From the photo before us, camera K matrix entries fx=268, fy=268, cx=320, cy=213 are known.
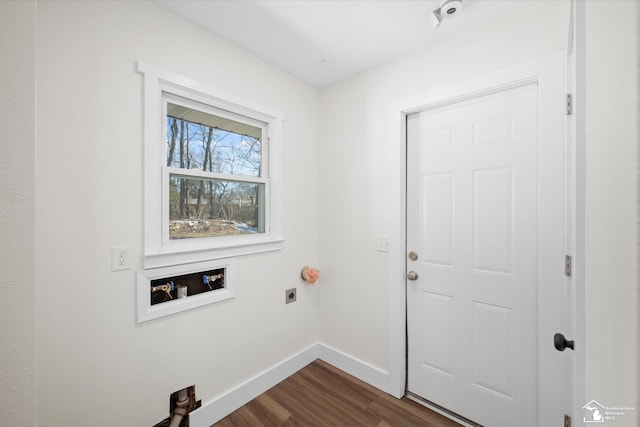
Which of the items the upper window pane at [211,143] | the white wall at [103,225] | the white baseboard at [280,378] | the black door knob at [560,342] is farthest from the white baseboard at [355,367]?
the upper window pane at [211,143]

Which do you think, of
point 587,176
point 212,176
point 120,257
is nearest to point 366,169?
point 212,176

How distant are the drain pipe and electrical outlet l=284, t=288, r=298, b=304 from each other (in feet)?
2.90

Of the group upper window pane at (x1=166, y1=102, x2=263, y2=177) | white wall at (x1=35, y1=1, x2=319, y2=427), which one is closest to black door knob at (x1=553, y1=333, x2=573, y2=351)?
white wall at (x1=35, y1=1, x2=319, y2=427)

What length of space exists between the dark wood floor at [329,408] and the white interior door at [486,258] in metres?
0.21

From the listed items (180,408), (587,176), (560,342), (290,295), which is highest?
(587,176)

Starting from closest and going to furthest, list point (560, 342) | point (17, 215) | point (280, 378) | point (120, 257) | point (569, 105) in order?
point (17, 215), point (560, 342), point (569, 105), point (120, 257), point (280, 378)

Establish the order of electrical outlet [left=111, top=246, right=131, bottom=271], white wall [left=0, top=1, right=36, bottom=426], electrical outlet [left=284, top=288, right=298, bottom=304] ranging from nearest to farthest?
white wall [left=0, top=1, right=36, bottom=426]
electrical outlet [left=111, top=246, right=131, bottom=271]
electrical outlet [left=284, top=288, right=298, bottom=304]

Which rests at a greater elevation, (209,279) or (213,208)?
(213,208)

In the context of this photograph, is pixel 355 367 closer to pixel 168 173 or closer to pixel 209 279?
pixel 209 279

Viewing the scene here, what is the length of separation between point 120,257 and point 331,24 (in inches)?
71.0

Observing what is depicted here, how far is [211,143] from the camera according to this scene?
1.84 metres

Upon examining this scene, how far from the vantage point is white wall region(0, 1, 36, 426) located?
657 millimetres

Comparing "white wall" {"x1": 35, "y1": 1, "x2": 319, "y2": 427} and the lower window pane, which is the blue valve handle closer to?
"white wall" {"x1": 35, "y1": 1, "x2": 319, "y2": 427}

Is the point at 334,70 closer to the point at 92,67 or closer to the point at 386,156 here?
the point at 386,156
